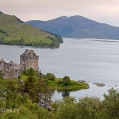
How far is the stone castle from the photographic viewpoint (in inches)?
3873

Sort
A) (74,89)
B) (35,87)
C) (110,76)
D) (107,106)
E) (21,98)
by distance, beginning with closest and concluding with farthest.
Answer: (107,106), (21,98), (35,87), (74,89), (110,76)

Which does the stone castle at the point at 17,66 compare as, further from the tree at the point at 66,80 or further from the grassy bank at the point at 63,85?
the tree at the point at 66,80

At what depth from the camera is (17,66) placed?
10444cm

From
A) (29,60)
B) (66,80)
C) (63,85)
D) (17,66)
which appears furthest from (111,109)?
(29,60)

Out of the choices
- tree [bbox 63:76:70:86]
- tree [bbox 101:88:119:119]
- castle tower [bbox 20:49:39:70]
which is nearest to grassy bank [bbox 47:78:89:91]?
tree [bbox 63:76:70:86]

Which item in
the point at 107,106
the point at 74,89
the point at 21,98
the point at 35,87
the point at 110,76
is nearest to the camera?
the point at 107,106

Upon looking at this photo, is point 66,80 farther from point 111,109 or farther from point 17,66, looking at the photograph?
point 111,109

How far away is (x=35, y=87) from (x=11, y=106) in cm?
1632

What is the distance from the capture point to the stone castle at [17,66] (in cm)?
9838

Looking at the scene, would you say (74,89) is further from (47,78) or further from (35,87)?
(35,87)

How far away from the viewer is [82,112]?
127 feet

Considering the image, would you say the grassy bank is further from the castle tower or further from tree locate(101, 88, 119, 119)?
tree locate(101, 88, 119, 119)

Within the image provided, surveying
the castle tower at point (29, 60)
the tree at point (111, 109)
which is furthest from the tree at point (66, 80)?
the tree at point (111, 109)

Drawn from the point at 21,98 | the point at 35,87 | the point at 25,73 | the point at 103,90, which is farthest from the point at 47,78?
the point at 21,98
